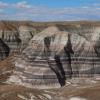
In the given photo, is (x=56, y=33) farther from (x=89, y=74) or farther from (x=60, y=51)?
(x=89, y=74)

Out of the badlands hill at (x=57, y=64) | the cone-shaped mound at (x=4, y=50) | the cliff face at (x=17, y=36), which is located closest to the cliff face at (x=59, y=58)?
the badlands hill at (x=57, y=64)

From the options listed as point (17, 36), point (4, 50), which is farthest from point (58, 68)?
point (17, 36)

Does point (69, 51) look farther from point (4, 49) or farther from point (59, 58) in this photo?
point (4, 49)

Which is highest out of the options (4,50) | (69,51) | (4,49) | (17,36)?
(69,51)

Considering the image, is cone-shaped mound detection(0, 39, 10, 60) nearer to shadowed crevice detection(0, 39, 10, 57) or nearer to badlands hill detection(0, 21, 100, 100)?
shadowed crevice detection(0, 39, 10, 57)

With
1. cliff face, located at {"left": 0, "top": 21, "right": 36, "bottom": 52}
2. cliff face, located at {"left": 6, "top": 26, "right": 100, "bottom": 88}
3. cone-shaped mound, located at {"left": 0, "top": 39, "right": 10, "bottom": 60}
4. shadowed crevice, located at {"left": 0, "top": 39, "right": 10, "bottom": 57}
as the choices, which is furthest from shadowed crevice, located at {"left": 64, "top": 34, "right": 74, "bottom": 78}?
cliff face, located at {"left": 0, "top": 21, "right": 36, "bottom": 52}

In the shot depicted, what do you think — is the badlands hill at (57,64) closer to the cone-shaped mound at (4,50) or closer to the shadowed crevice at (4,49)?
the cone-shaped mound at (4,50)

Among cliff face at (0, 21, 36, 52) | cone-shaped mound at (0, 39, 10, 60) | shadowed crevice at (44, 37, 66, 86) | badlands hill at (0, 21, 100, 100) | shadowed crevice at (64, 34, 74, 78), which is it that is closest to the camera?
badlands hill at (0, 21, 100, 100)

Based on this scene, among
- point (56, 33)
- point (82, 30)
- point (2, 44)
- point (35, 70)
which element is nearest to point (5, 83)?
point (35, 70)
